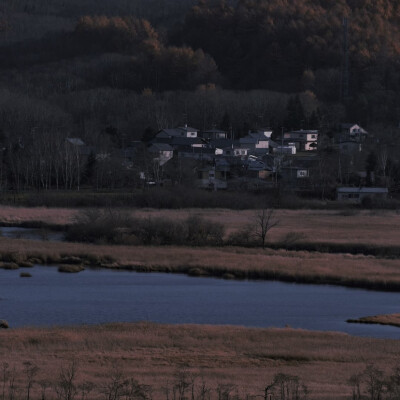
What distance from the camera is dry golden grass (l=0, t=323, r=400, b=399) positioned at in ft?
70.8

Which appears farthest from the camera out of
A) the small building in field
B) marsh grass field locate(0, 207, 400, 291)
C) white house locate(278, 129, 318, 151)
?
white house locate(278, 129, 318, 151)

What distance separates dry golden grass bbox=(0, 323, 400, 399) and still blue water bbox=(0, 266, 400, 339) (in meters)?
2.16

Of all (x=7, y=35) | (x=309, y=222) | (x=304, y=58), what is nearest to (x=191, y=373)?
(x=309, y=222)

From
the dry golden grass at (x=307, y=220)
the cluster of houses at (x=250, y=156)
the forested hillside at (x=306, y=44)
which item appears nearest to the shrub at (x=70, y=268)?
the dry golden grass at (x=307, y=220)

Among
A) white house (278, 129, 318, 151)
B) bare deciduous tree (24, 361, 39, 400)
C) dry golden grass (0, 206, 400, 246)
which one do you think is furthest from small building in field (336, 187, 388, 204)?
bare deciduous tree (24, 361, 39, 400)

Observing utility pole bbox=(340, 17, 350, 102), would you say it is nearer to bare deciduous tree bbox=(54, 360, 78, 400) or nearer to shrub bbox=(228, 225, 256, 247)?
shrub bbox=(228, 225, 256, 247)

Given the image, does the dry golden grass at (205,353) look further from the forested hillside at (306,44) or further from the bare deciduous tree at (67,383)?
the forested hillside at (306,44)

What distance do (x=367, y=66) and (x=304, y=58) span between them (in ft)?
42.7

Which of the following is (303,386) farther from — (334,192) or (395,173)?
(395,173)

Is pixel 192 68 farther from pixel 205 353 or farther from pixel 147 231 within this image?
pixel 205 353

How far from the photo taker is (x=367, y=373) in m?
21.0

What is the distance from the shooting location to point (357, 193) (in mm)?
61500

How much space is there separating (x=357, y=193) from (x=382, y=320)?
3280 cm

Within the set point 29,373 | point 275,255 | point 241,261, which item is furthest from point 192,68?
point 29,373
